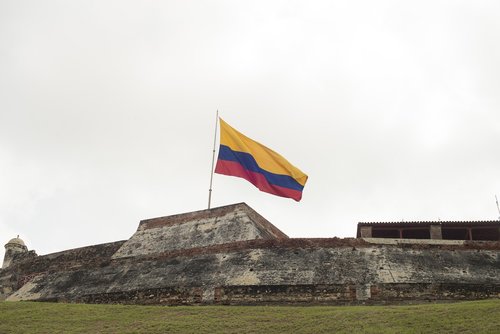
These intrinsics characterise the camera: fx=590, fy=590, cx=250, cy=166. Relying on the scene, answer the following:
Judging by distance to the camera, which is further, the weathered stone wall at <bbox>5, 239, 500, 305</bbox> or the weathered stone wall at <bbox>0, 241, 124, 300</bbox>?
the weathered stone wall at <bbox>0, 241, 124, 300</bbox>

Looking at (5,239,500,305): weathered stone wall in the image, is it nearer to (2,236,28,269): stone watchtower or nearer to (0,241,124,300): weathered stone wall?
(0,241,124,300): weathered stone wall

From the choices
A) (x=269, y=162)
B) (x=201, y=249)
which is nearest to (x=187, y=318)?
(x=201, y=249)

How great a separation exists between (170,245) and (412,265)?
8553 millimetres

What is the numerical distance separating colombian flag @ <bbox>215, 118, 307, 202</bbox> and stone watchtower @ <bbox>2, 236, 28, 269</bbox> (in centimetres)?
1169

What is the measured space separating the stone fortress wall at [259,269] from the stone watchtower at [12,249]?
5010mm

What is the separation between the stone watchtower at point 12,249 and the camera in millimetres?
26312

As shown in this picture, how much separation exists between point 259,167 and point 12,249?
1317cm

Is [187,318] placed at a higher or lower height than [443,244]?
lower

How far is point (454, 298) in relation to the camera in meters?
15.1

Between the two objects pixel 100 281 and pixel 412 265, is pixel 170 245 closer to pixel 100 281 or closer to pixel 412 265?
pixel 100 281

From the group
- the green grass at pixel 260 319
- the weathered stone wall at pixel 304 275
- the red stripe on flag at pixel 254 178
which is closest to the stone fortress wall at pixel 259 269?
the weathered stone wall at pixel 304 275

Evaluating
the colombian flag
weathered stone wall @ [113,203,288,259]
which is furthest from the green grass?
the colombian flag

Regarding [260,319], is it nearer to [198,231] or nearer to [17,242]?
[198,231]

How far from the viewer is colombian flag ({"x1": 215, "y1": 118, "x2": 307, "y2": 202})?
66.7 feet
